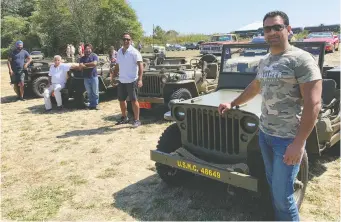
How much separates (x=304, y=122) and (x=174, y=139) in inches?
78.3

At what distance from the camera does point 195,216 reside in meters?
3.54

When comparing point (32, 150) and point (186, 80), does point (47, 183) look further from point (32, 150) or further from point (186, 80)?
point (186, 80)

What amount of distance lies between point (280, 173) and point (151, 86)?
5.36m

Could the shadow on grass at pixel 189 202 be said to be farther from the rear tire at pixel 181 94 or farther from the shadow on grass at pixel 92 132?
the rear tire at pixel 181 94

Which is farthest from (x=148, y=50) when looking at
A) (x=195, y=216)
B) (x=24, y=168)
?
(x=195, y=216)

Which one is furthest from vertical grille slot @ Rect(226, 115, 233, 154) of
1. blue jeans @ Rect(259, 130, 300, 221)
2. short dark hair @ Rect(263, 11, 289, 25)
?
short dark hair @ Rect(263, 11, 289, 25)

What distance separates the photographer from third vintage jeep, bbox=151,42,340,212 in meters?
3.25

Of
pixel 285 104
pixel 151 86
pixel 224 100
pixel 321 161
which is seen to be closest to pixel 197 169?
pixel 224 100

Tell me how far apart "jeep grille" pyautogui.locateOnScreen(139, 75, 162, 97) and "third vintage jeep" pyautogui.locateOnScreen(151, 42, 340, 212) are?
303 centimetres

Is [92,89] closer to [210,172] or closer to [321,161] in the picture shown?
[321,161]

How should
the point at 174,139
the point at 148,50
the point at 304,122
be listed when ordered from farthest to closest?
the point at 148,50 → the point at 174,139 → the point at 304,122

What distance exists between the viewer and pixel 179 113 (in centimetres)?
393

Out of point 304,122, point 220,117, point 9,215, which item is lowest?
point 9,215

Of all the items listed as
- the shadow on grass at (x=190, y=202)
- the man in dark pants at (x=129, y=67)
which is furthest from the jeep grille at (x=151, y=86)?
the shadow on grass at (x=190, y=202)
